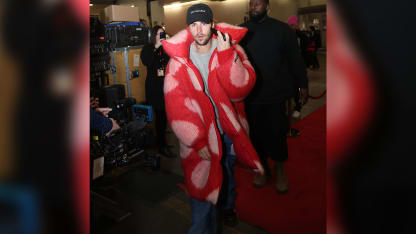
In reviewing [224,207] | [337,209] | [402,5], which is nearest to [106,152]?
[224,207]

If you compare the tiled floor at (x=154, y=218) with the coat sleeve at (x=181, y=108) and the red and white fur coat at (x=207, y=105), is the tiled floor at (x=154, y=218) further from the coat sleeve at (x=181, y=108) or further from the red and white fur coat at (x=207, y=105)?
the coat sleeve at (x=181, y=108)

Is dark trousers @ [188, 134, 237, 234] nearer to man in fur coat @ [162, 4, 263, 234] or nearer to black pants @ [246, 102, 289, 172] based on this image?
man in fur coat @ [162, 4, 263, 234]

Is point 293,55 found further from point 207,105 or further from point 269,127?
point 207,105

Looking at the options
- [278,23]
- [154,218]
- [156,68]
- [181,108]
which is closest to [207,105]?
[181,108]

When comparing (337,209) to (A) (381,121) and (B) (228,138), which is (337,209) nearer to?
(A) (381,121)

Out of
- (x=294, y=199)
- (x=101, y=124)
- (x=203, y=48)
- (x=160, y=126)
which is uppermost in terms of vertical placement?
(x=203, y=48)

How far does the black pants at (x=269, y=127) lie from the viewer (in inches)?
67.0

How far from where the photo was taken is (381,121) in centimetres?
36

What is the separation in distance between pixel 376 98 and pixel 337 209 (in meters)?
0.16

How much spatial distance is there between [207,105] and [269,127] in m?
0.51

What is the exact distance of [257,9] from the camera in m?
1.51

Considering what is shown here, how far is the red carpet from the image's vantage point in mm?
1756

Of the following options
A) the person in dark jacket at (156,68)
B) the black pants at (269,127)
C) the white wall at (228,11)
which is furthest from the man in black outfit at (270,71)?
the person in dark jacket at (156,68)

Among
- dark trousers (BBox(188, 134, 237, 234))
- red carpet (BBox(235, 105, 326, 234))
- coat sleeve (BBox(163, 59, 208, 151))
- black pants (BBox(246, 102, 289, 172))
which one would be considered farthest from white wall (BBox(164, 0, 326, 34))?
A: red carpet (BBox(235, 105, 326, 234))
